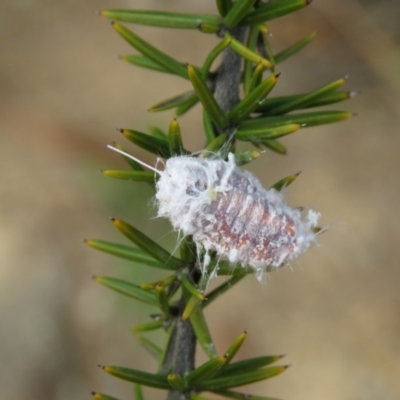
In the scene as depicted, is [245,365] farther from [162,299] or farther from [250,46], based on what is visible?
[250,46]

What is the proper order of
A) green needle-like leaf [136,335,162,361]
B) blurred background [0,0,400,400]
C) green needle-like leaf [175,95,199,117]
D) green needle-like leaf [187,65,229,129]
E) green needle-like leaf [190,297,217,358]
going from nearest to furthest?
green needle-like leaf [187,65,229,129] < green needle-like leaf [190,297,217,358] < green needle-like leaf [175,95,199,117] < green needle-like leaf [136,335,162,361] < blurred background [0,0,400,400]

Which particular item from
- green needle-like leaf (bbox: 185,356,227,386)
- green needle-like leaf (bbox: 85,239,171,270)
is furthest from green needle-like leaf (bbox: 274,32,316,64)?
green needle-like leaf (bbox: 185,356,227,386)

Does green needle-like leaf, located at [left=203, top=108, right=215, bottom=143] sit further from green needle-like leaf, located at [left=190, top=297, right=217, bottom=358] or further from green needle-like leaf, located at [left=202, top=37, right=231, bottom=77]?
green needle-like leaf, located at [left=190, top=297, right=217, bottom=358]

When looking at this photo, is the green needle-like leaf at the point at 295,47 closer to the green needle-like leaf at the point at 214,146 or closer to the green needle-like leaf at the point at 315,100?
the green needle-like leaf at the point at 315,100

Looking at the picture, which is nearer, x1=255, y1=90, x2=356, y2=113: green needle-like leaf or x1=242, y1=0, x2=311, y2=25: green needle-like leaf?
x1=242, y1=0, x2=311, y2=25: green needle-like leaf

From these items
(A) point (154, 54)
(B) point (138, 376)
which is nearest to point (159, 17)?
(A) point (154, 54)

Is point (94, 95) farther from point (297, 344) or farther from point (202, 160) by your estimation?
point (202, 160)
